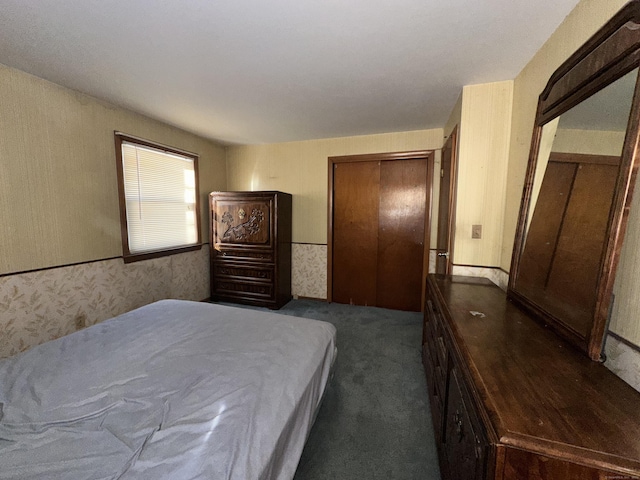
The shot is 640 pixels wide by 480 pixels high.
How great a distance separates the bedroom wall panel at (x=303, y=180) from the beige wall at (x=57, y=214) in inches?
54.2

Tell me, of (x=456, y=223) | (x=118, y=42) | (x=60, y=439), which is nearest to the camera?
(x=60, y=439)

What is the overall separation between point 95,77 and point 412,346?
3548 millimetres

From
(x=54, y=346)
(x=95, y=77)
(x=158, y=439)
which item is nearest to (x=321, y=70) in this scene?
(x=95, y=77)

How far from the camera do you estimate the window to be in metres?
2.54

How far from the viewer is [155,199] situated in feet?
9.36

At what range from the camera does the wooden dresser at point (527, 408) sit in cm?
55

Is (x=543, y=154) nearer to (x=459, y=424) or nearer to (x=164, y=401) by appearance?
(x=459, y=424)

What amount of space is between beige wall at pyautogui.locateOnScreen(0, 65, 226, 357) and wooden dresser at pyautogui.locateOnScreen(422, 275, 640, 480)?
286cm

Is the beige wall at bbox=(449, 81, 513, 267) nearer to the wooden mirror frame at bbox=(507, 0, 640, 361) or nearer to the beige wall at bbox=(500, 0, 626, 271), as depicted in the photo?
the beige wall at bbox=(500, 0, 626, 271)

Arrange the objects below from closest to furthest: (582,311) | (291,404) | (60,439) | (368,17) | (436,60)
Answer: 1. (60,439)
2. (582,311)
3. (291,404)
4. (368,17)
5. (436,60)

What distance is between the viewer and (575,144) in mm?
1124

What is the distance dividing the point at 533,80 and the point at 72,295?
380 cm

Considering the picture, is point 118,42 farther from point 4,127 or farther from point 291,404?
point 291,404

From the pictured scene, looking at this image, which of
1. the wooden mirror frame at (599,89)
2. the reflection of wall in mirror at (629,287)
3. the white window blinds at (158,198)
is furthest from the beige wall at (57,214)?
the reflection of wall in mirror at (629,287)
